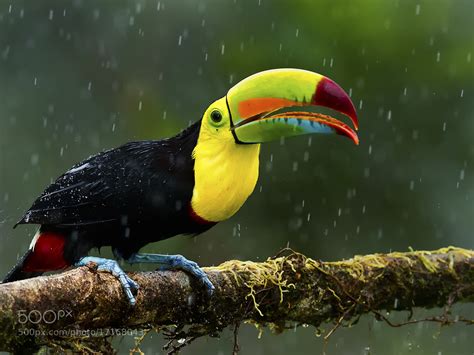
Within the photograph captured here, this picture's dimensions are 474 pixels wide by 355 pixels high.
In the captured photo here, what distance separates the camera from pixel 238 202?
3979 mm

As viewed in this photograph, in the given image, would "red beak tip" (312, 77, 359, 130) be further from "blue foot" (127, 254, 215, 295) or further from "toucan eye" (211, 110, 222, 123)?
"blue foot" (127, 254, 215, 295)

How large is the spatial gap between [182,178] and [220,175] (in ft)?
0.51

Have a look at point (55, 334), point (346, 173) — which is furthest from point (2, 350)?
point (346, 173)

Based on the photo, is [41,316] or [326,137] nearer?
[41,316]

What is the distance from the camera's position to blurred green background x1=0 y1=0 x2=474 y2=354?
6742 mm

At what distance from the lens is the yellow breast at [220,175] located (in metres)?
3.90

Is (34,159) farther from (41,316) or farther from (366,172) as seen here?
(41,316)

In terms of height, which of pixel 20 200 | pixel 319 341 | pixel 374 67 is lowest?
pixel 319 341

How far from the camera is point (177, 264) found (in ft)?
12.8

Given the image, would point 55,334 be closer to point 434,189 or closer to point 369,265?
point 369,265

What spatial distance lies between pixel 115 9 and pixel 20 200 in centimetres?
170

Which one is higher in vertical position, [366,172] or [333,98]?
[333,98]

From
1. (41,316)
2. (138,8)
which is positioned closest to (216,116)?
(41,316)

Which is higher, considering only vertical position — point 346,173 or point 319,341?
point 346,173
